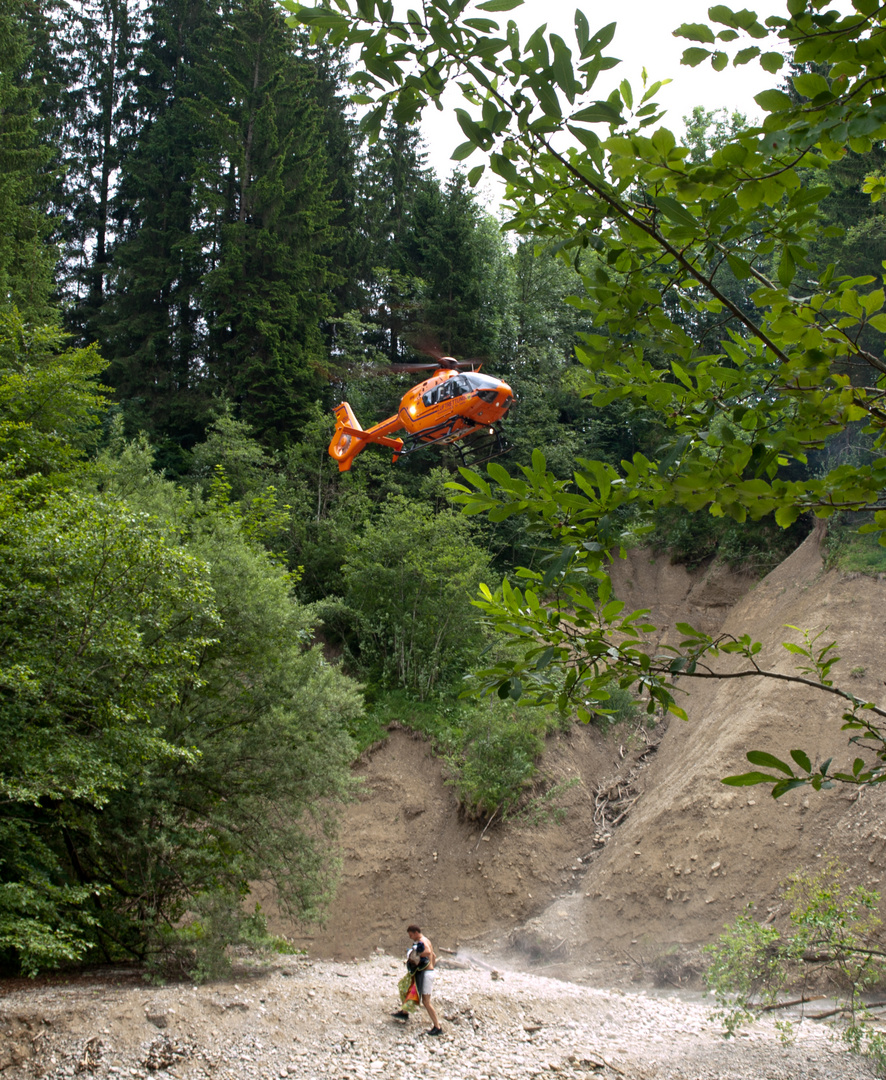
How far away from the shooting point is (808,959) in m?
7.57

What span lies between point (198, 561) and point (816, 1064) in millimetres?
7733

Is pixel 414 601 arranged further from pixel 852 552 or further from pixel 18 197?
pixel 18 197

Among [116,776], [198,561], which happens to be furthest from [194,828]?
[198,561]

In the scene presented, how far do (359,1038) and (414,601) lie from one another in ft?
33.3

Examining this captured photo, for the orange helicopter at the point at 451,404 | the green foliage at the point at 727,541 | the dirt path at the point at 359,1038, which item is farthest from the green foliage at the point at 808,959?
the green foliage at the point at 727,541

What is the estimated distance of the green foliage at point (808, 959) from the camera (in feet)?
18.5

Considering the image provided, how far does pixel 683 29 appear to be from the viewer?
1.56 m

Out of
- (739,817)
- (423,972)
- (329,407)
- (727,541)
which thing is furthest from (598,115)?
(329,407)

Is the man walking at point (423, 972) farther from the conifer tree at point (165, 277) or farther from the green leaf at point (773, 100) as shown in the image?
the conifer tree at point (165, 277)

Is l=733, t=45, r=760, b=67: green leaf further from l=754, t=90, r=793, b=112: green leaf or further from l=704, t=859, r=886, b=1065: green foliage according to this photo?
l=704, t=859, r=886, b=1065: green foliage

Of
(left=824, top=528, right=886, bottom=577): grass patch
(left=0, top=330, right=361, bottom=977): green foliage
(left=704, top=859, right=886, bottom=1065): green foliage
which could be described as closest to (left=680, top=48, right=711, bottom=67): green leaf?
(left=704, top=859, right=886, bottom=1065): green foliage

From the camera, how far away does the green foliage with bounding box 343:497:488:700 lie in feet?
53.3

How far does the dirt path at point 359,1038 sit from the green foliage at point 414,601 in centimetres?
869

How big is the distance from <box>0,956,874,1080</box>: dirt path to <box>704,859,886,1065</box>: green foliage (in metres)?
0.41
